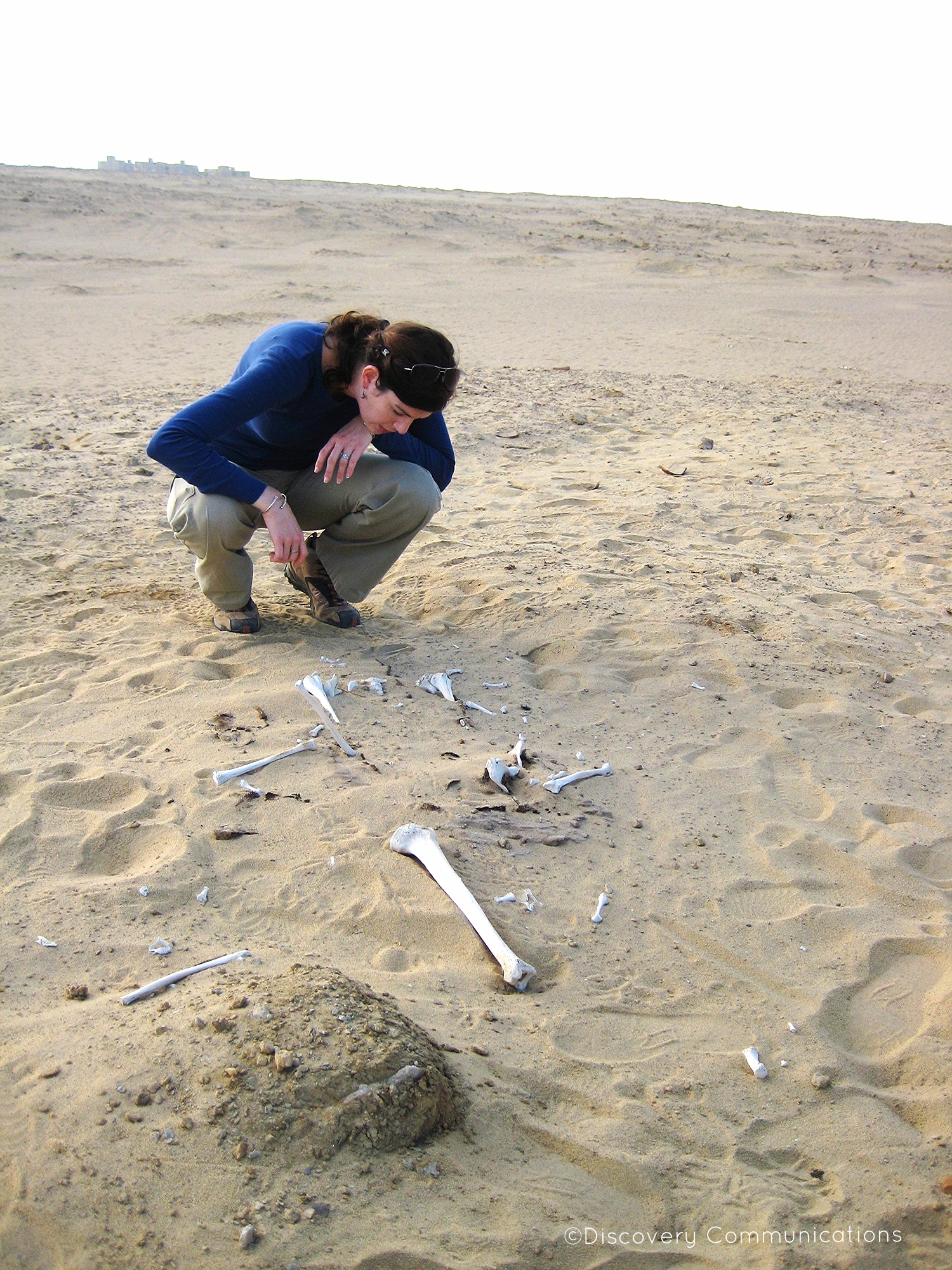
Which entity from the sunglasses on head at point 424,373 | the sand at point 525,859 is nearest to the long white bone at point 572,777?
the sand at point 525,859

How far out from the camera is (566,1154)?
180cm

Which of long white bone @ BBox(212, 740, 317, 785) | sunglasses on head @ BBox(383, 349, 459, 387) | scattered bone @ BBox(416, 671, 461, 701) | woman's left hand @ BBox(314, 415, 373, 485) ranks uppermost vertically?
sunglasses on head @ BBox(383, 349, 459, 387)

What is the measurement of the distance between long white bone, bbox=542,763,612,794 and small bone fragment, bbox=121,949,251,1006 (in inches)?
40.2

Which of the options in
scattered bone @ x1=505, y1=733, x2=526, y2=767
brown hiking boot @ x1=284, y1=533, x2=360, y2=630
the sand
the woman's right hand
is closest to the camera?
the sand

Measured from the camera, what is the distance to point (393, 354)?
3.02 m

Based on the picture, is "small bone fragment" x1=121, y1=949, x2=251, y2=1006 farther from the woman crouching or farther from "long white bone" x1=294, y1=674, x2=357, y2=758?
the woman crouching

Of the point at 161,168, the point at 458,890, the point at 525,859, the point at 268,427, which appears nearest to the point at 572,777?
the point at 525,859

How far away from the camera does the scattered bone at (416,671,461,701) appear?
335 centimetres

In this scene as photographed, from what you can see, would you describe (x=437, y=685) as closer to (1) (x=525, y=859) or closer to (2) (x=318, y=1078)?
(1) (x=525, y=859)

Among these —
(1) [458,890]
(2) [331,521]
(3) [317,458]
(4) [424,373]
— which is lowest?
(1) [458,890]

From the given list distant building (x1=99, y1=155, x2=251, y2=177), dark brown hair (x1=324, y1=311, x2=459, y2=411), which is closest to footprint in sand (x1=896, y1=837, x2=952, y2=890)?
A: dark brown hair (x1=324, y1=311, x2=459, y2=411)

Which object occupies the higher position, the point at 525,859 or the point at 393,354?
the point at 393,354

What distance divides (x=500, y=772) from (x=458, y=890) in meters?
0.57

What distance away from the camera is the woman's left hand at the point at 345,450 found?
3.34m
